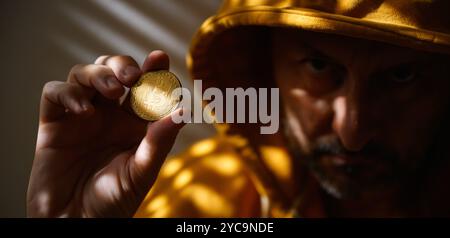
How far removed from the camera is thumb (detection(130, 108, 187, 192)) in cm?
63

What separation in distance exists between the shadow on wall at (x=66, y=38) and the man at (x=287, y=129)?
0.40 m

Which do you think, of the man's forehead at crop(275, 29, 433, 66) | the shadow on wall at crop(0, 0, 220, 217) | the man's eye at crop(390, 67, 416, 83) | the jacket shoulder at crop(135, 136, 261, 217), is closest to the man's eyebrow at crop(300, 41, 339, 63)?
the man's forehead at crop(275, 29, 433, 66)

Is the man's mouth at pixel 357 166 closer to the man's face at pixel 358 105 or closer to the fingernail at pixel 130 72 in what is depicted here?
the man's face at pixel 358 105

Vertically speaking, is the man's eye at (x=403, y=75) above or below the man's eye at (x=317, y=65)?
below

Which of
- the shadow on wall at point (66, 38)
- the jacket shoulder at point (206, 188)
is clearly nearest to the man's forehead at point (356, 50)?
the jacket shoulder at point (206, 188)

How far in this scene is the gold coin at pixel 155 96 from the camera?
0.67m

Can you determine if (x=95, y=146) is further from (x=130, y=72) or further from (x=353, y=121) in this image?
(x=353, y=121)

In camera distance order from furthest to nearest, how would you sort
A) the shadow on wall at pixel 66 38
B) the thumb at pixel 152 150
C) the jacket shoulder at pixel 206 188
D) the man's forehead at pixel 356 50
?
the shadow on wall at pixel 66 38
the jacket shoulder at pixel 206 188
the man's forehead at pixel 356 50
the thumb at pixel 152 150

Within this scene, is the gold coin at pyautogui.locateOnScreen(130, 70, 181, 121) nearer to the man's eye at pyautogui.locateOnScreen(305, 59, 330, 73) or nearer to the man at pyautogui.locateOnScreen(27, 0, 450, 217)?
the man at pyautogui.locateOnScreen(27, 0, 450, 217)

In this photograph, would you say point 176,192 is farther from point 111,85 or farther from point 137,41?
point 137,41

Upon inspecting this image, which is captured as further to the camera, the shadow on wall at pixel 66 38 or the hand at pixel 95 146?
the shadow on wall at pixel 66 38

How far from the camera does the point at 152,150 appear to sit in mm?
646

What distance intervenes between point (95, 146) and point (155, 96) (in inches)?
6.5

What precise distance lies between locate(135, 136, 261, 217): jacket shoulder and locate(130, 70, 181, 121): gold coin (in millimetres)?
320
